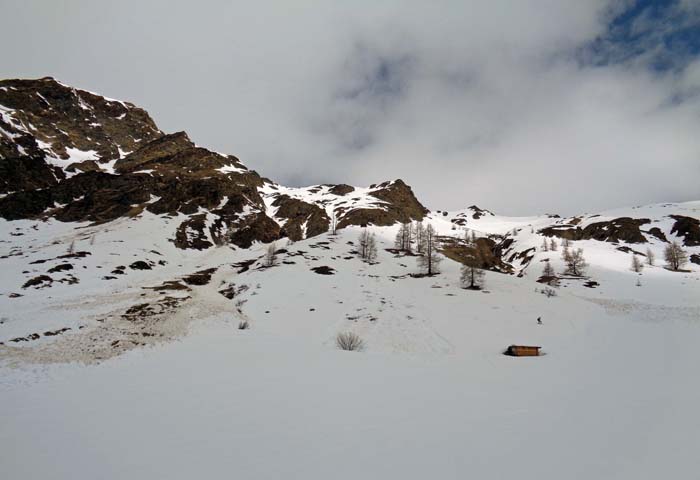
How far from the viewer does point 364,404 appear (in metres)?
12.1

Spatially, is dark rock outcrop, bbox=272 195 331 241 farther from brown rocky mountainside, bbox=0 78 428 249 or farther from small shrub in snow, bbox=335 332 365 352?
small shrub in snow, bbox=335 332 365 352

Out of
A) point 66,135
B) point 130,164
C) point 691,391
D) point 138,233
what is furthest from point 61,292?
point 66,135

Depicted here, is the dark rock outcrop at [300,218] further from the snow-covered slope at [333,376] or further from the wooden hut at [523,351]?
the wooden hut at [523,351]

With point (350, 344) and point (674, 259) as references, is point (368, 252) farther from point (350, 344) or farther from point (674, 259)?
point (674, 259)

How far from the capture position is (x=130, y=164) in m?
187

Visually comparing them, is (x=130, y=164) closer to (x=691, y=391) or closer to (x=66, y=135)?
(x=66, y=135)

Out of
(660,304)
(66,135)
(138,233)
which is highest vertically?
(66,135)

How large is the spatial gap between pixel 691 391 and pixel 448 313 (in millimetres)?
23480

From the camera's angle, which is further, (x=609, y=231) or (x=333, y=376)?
(x=609, y=231)

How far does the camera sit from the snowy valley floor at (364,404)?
8.34 meters

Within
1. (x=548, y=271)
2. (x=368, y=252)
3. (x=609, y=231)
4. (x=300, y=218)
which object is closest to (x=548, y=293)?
(x=548, y=271)

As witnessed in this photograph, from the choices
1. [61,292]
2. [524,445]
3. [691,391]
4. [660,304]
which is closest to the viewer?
[524,445]

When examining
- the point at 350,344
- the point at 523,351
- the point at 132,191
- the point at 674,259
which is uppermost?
the point at 132,191

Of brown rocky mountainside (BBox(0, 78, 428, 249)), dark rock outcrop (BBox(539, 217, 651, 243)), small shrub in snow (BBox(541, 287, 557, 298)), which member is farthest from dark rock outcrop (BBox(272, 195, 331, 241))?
dark rock outcrop (BBox(539, 217, 651, 243))
